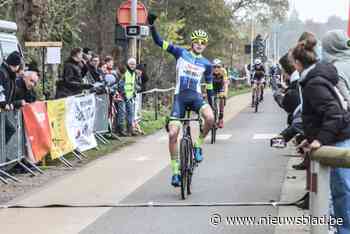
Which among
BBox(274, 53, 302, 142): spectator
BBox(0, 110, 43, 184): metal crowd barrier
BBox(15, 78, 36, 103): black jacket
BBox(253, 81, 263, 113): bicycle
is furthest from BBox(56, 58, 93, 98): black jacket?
BBox(253, 81, 263, 113): bicycle

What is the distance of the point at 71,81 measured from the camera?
15.7 meters

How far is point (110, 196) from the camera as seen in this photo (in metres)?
10.6

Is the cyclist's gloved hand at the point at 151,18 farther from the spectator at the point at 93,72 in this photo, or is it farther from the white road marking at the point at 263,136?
the white road marking at the point at 263,136

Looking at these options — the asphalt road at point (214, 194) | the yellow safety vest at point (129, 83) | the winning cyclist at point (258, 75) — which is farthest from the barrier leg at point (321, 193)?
the winning cyclist at point (258, 75)

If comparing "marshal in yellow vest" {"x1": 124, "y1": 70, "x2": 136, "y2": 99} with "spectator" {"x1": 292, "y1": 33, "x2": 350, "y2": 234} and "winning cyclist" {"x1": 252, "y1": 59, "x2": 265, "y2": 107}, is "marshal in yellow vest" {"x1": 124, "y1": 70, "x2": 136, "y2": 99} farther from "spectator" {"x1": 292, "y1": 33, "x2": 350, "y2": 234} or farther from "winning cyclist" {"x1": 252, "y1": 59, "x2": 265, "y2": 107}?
"spectator" {"x1": 292, "y1": 33, "x2": 350, "y2": 234}

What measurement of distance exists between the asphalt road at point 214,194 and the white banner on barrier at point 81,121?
2225mm

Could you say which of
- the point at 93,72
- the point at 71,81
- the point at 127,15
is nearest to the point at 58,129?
the point at 71,81

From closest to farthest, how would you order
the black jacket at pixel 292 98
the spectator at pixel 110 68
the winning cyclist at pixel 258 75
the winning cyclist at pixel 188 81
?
the black jacket at pixel 292 98 → the winning cyclist at pixel 188 81 → the spectator at pixel 110 68 → the winning cyclist at pixel 258 75

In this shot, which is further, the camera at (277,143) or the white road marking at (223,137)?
the white road marking at (223,137)

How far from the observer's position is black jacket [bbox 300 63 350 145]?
630 cm

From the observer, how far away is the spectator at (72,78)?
15.6 m

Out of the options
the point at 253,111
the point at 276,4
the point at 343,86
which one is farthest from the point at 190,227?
the point at 276,4

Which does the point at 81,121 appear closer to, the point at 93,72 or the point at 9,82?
the point at 93,72

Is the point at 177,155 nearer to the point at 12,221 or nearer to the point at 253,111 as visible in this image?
the point at 12,221
